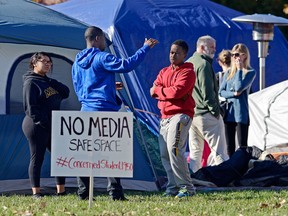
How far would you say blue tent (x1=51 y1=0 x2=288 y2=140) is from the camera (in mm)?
15094

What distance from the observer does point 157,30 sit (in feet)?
52.5

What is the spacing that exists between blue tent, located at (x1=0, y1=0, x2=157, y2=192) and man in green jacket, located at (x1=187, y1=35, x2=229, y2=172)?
25.9 inches

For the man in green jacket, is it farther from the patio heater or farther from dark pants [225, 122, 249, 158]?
the patio heater

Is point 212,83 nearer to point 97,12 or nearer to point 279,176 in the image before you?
point 279,176

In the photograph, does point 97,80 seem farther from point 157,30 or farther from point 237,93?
point 157,30

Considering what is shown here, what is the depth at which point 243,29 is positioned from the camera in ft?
55.7

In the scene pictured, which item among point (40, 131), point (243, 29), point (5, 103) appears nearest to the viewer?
point (40, 131)

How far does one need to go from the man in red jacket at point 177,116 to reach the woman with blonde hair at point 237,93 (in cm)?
266

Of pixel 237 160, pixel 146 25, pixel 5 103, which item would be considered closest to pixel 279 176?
pixel 237 160

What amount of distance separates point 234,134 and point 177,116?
10.7 feet

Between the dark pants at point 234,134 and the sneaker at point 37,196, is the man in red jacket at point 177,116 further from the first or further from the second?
the dark pants at point 234,134

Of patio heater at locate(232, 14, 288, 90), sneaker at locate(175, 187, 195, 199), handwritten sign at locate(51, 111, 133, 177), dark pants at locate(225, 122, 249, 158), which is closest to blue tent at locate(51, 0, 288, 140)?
patio heater at locate(232, 14, 288, 90)

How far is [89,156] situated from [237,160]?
2966 millimetres

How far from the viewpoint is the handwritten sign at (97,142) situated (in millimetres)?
9617
